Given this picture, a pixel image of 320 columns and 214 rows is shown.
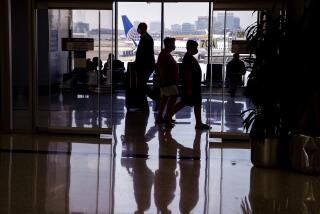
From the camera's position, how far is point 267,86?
580 cm

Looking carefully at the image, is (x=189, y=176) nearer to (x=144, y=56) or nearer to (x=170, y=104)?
(x=170, y=104)

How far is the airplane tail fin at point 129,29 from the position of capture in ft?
52.3

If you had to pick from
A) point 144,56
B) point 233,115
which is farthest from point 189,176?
point 144,56

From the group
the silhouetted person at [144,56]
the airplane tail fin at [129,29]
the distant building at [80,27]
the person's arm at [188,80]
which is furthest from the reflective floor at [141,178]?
the airplane tail fin at [129,29]

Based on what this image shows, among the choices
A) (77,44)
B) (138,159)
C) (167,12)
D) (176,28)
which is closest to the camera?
(138,159)

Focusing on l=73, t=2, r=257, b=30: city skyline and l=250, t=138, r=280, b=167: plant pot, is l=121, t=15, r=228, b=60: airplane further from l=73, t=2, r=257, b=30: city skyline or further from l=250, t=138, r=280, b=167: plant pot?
l=250, t=138, r=280, b=167: plant pot

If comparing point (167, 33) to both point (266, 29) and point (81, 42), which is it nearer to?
point (81, 42)

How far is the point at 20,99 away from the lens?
7980mm

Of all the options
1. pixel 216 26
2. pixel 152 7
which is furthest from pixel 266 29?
pixel 152 7

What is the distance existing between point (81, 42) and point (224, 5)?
2.26m

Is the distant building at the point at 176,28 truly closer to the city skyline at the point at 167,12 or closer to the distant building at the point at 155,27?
the city skyline at the point at 167,12

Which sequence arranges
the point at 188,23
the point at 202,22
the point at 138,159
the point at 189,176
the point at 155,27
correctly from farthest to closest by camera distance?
1. the point at 188,23
2. the point at 202,22
3. the point at 155,27
4. the point at 138,159
5. the point at 189,176

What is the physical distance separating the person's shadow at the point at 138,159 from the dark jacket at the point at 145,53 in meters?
1.01

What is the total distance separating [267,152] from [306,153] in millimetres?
486
